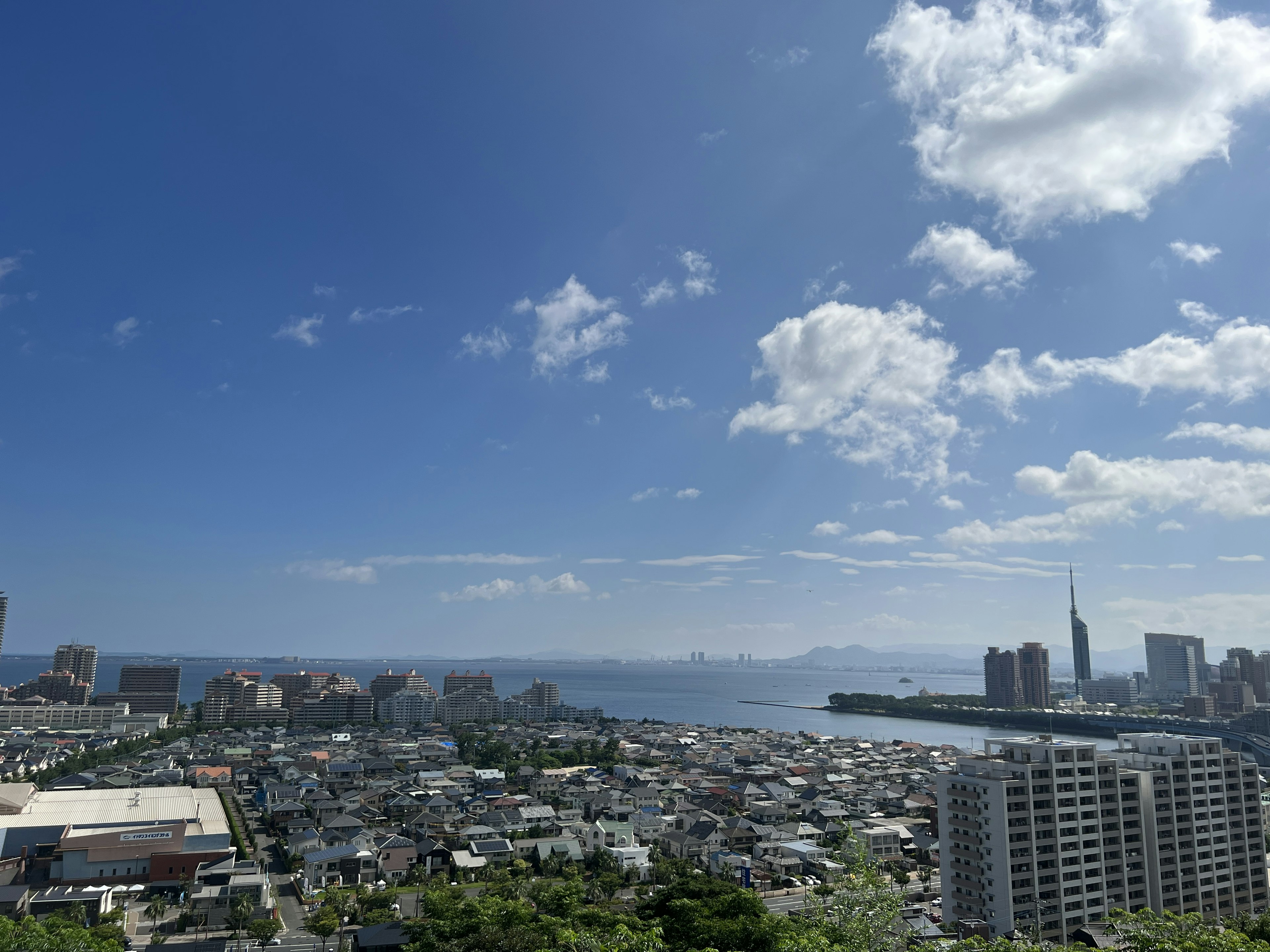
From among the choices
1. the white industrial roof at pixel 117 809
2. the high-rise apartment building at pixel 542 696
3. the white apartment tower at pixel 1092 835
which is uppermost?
the white apartment tower at pixel 1092 835

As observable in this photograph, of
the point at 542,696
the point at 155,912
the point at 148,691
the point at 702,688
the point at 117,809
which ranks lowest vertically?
the point at 702,688

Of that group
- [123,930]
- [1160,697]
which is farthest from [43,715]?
[1160,697]

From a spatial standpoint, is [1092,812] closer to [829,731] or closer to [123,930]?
[123,930]

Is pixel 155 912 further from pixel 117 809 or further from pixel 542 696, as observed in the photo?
pixel 542 696

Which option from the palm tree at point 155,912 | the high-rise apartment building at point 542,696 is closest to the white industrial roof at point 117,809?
the palm tree at point 155,912

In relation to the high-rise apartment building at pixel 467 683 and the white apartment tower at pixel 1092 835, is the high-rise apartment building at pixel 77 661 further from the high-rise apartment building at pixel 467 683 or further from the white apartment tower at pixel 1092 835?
the white apartment tower at pixel 1092 835

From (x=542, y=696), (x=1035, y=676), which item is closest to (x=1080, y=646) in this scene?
(x=1035, y=676)
